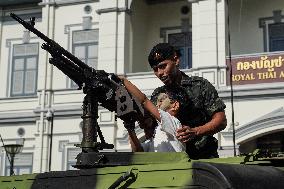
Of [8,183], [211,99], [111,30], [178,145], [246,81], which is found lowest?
[8,183]

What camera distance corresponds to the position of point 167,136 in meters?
3.53

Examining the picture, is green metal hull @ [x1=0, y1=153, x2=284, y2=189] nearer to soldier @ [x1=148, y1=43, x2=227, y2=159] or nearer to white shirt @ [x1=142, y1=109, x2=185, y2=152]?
white shirt @ [x1=142, y1=109, x2=185, y2=152]

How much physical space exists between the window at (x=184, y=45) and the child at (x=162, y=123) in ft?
42.8

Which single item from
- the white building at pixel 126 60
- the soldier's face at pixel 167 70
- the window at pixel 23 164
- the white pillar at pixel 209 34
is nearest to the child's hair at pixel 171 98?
the soldier's face at pixel 167 70

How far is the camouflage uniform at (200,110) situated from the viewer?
368cm

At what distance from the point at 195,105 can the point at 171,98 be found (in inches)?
6.3

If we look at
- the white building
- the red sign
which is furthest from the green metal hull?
the red sign

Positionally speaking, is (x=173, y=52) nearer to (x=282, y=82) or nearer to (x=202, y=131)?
(x=202, y=131)

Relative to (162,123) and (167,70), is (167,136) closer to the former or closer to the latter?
(162,123)

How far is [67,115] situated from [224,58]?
15.6 ft

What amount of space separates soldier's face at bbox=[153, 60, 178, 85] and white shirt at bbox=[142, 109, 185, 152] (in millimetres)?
293

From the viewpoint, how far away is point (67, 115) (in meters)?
16.8

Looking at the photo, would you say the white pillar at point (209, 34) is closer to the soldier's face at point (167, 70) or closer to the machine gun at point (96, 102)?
the machine gun at point (96, 102)

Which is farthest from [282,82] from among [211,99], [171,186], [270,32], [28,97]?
[171,186]
